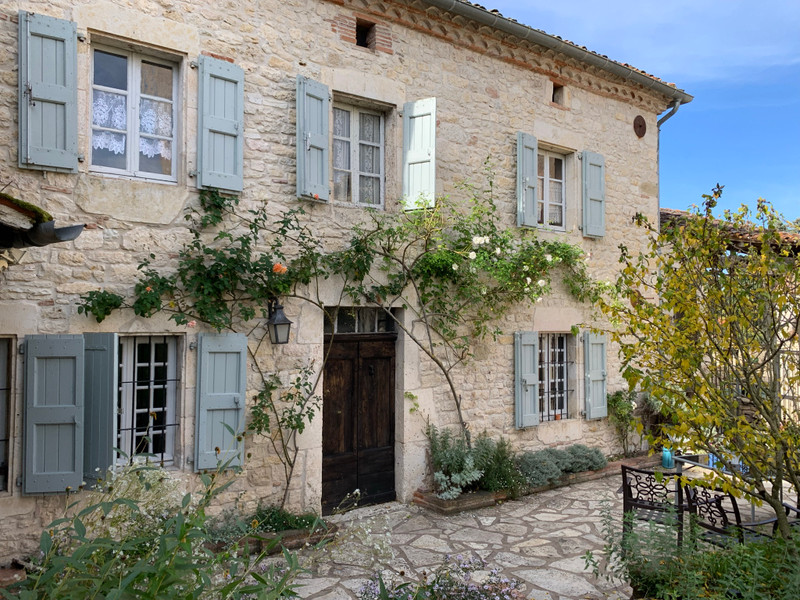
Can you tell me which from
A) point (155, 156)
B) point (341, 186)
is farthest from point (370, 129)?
point (155, 156)

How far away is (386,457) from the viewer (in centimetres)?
723

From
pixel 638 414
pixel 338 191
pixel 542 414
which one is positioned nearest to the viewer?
pixel 338 191

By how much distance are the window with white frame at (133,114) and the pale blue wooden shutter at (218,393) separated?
1.56 meters

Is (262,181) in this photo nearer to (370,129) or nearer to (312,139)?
(312,139)

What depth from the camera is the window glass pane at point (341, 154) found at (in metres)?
6.92

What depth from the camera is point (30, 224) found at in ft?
12.3

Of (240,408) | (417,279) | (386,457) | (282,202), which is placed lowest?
(386,457)

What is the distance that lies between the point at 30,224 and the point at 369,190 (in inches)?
155

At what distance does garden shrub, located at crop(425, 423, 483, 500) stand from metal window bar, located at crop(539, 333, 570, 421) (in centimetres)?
176

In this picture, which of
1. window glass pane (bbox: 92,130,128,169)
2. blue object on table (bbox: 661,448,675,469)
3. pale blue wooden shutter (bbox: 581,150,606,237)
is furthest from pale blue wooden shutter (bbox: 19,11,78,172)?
blue object on table (bbox: 661,448,675,469)

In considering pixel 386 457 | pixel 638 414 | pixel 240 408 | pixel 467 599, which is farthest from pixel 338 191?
pixel 638 414

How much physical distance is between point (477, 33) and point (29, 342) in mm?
5883

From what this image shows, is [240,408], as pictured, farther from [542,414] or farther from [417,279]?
[542,414]

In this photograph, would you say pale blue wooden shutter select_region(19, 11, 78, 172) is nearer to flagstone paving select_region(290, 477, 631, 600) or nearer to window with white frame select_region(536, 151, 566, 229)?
flagstone paving select_region(290, 477, 631, 600)
